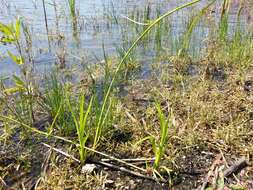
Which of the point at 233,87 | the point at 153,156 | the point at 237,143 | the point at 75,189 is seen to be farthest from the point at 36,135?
the point at 233,87

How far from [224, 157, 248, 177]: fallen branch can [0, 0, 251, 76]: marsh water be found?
2.01 metres

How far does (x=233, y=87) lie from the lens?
3.42m

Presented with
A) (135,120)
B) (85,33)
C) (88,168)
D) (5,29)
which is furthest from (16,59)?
(85,33)

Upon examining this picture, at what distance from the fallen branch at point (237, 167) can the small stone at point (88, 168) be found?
930 millimetres

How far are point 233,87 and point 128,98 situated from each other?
1.19 m

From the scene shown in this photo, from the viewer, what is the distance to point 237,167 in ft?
7.18

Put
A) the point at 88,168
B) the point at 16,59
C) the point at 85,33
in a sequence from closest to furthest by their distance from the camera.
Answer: the point at 88,168 → the point at 16,59 → the point at 85,33

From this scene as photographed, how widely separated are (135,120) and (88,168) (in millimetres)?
694

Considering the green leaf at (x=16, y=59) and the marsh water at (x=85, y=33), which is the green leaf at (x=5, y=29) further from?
the marsh water at (x=85, y=33)

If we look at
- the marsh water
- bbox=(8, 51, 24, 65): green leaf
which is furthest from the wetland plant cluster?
the marsh water

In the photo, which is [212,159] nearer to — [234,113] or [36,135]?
[234,113]

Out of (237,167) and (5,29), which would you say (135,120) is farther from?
(5,29)

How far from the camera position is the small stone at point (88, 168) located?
2166 mm

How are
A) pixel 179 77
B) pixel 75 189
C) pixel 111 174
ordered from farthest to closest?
pixel 179 77
pixel 111 174
pixel 75 189
